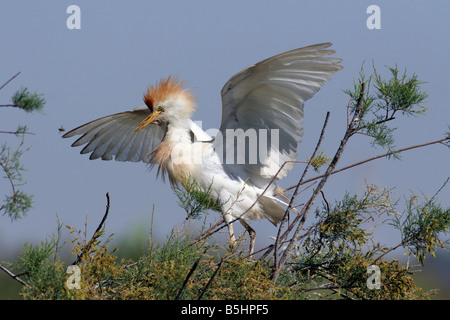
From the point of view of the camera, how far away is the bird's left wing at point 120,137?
4.95m

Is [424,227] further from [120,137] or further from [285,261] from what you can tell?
[120,137]

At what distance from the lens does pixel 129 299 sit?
2744 millimetres

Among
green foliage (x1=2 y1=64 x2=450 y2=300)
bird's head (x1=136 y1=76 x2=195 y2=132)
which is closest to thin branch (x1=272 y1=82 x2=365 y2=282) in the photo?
green foliage (x1=2 y1=64 x2=450 y2=300)

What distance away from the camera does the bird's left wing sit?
4945mm

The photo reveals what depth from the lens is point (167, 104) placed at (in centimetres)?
476

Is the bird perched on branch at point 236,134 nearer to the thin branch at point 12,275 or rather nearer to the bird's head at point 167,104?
the bird's head at point 167,104

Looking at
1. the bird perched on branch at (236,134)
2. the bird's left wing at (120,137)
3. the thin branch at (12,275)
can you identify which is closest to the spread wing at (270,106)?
the bird perched on branch at (236,134)

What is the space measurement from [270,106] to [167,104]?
3.82ft

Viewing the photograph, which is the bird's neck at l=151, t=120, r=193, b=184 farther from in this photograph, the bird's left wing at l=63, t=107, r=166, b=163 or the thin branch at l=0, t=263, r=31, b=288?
the thin branch at l=0, t=263, r=31, b=288

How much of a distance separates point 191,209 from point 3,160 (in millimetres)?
1116

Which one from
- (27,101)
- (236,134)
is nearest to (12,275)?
(27,101)

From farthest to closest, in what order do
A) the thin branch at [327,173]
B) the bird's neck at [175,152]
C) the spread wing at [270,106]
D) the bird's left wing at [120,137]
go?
1. the bird's left wing at [120,137]
2. the bird's neck at [175,152]
3. the spread wing at [270,106]
4. the thin branch at [327,173]
